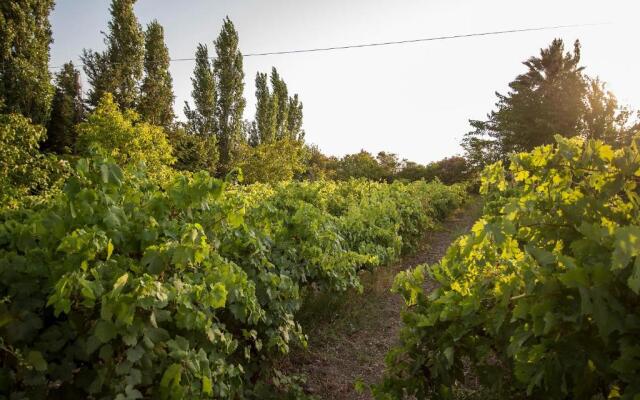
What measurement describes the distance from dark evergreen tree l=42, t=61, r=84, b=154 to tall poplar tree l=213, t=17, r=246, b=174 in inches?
359

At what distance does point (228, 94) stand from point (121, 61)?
7670 mm

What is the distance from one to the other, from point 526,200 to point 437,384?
1.23m

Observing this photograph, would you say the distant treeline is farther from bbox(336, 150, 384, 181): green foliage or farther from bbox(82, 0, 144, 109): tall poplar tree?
bbox(336, 150, 384, 181): green foliage

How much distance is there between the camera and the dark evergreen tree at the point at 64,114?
22.4 metres

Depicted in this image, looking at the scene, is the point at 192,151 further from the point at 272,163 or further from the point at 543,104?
the point at 543,104

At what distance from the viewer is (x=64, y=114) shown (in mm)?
22781

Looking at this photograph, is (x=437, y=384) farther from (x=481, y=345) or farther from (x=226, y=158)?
(x=226, y=158)

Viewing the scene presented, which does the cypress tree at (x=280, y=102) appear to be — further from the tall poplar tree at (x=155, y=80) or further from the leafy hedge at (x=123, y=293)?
the leafy hedge at (x=123, y=293)

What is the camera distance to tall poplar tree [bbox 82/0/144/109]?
2286cm

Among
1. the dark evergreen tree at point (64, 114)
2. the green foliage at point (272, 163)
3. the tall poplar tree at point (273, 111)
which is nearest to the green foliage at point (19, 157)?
the dark evergreen tree at point (64, 114)

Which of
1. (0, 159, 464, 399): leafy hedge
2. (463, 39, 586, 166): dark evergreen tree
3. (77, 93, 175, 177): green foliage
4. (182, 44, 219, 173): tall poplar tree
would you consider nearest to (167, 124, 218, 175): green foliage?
(182, 44, 219, 173): tall poplar tree

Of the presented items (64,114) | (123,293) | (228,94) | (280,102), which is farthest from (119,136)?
(280,102)

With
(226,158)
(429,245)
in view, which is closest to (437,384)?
(429,245)

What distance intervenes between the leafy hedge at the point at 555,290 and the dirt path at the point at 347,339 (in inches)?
60.9
